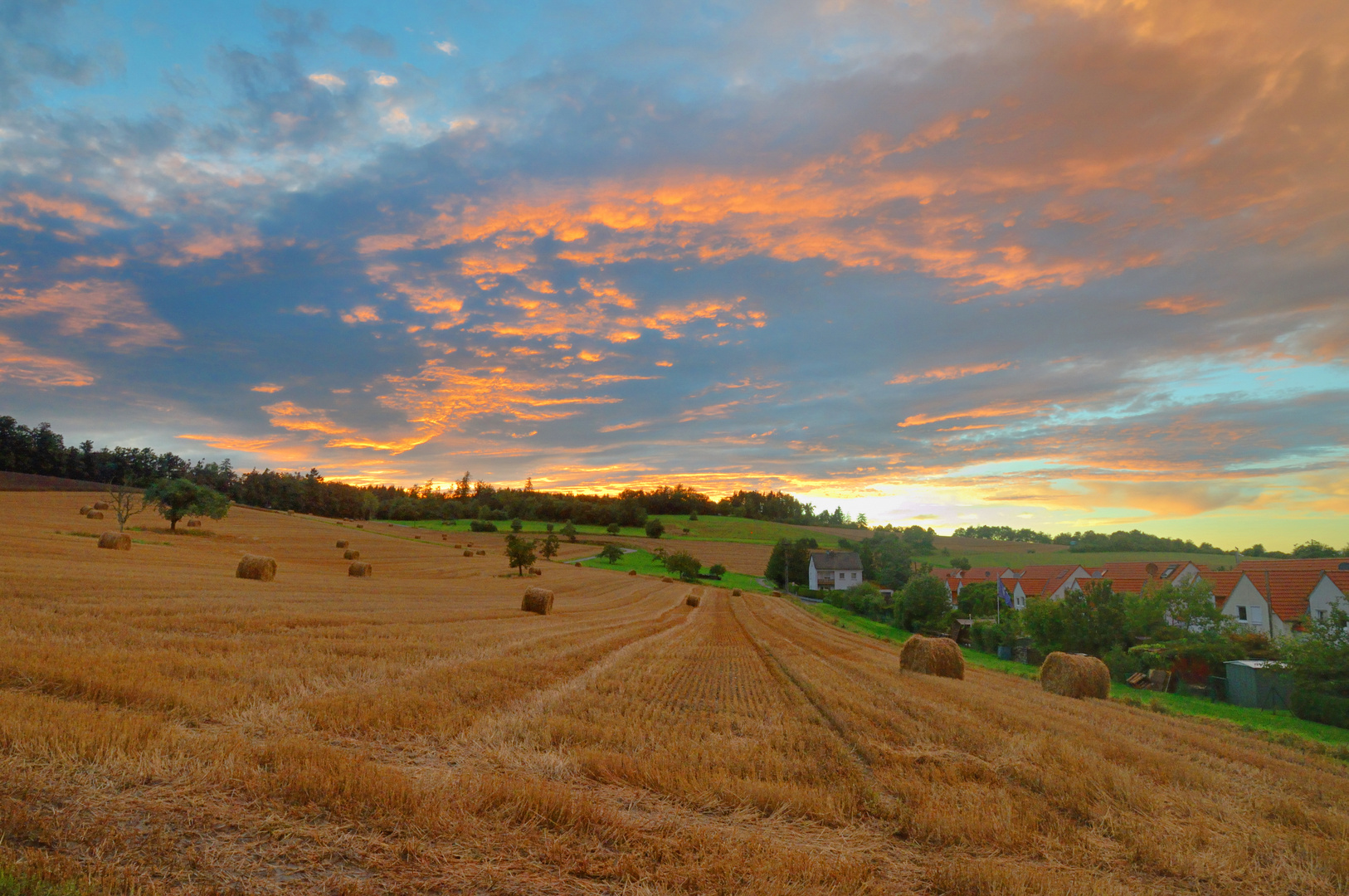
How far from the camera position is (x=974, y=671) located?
2583 centimetres

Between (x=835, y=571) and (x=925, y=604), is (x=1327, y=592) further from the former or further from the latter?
(x=835, y=571)

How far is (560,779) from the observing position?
22.6 ft

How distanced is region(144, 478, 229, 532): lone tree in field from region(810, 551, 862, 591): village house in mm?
83325

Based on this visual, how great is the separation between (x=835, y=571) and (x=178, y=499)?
88366 millimetres

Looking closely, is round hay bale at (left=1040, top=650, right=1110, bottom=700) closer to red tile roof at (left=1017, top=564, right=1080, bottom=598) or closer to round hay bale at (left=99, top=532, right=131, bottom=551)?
round hay bale at (left=99, top=532, right=131, bottom=551)

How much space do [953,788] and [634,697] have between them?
19.5ft

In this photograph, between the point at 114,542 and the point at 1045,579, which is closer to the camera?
the point at 114,542

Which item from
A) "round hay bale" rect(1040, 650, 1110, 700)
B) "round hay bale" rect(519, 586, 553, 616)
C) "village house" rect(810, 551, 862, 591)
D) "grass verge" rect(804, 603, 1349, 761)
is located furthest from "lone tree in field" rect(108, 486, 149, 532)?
"village house" rect(810, 551, 862, 591)

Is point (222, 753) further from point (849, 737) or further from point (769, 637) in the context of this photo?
point (769, 637)

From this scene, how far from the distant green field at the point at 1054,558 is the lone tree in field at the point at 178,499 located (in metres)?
109

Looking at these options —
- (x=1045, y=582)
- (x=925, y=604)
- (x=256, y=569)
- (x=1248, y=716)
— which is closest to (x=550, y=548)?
(x=925, y=604)

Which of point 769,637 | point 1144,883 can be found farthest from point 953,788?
point 769,637

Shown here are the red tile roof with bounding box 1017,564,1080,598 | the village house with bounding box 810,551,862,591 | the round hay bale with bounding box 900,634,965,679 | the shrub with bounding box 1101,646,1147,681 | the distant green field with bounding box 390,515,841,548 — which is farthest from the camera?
the distant green field with bounding box 390,515,841,548

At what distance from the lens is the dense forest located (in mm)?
104125
